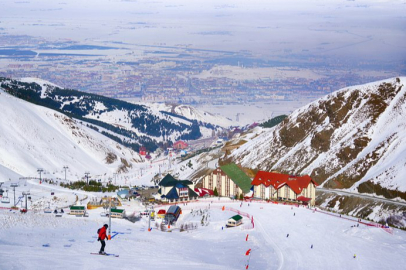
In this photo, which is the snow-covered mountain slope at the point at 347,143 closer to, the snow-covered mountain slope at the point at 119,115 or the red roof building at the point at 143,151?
the red roof building at the point at 143,151

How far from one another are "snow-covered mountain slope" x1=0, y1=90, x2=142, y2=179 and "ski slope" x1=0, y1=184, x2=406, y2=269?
98.0 ft

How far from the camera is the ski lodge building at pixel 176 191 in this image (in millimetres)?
60406

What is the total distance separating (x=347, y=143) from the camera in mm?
75125

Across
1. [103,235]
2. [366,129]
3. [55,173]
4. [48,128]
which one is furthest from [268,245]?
[48,128]

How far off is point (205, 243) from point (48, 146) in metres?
59.6

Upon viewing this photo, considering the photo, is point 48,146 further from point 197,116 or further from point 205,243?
point 197,116

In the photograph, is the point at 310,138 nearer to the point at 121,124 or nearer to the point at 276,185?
the point at 276,185

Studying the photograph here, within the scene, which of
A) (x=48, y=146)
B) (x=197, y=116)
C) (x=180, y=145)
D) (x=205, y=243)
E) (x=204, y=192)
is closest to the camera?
(x=205, y=243)

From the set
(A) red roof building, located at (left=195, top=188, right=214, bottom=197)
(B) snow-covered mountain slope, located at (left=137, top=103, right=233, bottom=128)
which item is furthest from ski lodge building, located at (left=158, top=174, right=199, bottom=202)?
(B) snow-covered mountain slope, located at (left=137, top=103, right=233, bottom=128)

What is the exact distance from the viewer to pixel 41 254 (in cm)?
3031

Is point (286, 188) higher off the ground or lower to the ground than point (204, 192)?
higher

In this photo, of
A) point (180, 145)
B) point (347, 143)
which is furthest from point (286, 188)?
point (180, 145)

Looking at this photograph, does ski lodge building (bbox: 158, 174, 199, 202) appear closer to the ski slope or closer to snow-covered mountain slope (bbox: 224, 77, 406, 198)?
the ski slope

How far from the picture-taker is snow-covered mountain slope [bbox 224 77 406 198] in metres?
66.1
